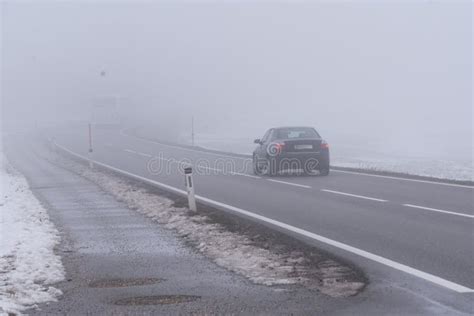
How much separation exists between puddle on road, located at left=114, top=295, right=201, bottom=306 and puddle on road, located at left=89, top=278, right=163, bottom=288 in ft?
2.31

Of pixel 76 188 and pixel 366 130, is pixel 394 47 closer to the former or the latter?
pixel 366 130

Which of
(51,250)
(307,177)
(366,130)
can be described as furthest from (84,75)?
(51,250)

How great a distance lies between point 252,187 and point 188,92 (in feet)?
408

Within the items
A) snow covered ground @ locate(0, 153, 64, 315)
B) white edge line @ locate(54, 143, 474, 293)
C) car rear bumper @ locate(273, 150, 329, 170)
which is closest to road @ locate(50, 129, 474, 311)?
white edge line @ locate(54, 143, 474, 293)

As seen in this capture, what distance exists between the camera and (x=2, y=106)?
117 m

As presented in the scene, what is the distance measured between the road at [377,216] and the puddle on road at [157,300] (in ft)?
6.95

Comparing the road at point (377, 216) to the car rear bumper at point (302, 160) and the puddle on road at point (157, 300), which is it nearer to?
the car rear bumper at point (302, 160)

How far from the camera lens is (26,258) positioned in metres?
9.80

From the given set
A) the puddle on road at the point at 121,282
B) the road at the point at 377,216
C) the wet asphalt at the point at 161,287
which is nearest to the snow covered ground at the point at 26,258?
the wet asphalt at the point at 161,287

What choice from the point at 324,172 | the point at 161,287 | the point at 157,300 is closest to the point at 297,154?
the point at 324,172

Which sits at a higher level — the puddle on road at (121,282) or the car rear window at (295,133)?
the car rear window at (295,133)

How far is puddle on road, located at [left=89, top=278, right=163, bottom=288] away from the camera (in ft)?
27.7

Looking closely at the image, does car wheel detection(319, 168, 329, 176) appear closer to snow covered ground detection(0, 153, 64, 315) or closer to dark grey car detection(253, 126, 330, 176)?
dark grey car detection(253, 126, 330, 176)

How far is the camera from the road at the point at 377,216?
8.68 metres
